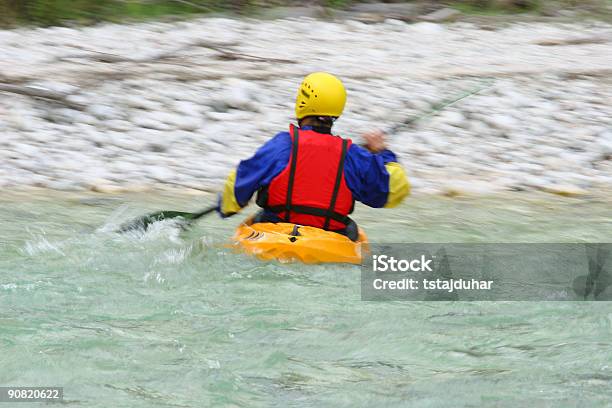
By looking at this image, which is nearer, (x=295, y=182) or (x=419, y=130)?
(x=295, y=182)

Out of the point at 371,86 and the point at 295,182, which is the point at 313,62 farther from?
the point at 295,182

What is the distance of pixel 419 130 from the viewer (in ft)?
37.0

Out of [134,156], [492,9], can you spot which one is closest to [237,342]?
[134,156]

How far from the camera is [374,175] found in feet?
20.6

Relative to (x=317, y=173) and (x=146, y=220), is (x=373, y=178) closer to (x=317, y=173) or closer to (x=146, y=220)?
(x=317, y=173)

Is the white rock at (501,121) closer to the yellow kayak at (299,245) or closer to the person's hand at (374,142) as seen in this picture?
the person's hand at (374,142)

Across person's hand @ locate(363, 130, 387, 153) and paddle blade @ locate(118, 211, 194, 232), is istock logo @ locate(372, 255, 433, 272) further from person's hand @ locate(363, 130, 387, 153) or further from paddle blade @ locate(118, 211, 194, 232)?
paddle blade @ locate(118, 211, 194, 232)

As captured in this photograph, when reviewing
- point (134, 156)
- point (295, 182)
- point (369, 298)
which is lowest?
point (134, 156)

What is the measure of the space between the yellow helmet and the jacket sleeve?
0.78 feet

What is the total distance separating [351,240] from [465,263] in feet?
3.11
